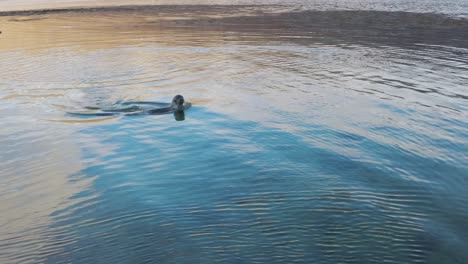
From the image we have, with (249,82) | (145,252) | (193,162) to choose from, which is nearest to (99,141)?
(193,162)

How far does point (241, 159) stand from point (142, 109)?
16.2 ft

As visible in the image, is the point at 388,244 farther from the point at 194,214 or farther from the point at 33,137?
the point at 33,137

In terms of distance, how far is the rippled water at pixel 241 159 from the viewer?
7629 millimetres

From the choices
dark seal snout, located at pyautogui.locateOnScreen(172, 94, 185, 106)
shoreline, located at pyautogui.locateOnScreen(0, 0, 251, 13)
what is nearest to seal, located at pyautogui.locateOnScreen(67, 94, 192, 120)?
dark seal snout, located at pyautogui.locateOnScreen(172, 94, 185, 106)

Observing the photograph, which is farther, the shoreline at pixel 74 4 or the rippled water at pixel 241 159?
the shoreline at pixel 74 4

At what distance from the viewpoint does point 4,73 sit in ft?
66.2

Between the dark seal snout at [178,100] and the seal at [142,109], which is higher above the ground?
the dark seal snout at [178,100]

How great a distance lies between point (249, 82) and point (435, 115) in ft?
21.4

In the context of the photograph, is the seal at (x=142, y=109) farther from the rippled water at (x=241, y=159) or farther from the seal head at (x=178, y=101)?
the rippled water at (x=241, y=159)

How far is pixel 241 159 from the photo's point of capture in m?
10.9

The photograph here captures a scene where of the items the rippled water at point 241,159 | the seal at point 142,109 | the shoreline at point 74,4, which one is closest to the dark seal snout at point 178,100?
the seal at point 142,109

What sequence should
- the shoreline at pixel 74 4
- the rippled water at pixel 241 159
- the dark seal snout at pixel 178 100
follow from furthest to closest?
the shoreline at pixel 74 4, the dark seal snout at pixel 178 100, the rippled water at pixel 241 159

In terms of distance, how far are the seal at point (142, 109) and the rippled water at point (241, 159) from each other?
1.23 feet

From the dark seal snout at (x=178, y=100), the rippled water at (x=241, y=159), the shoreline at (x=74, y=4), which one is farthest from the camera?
the shoreline at (x=74, y=4)
